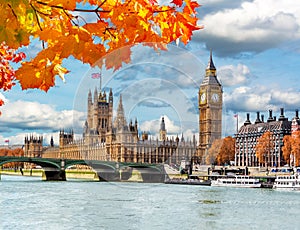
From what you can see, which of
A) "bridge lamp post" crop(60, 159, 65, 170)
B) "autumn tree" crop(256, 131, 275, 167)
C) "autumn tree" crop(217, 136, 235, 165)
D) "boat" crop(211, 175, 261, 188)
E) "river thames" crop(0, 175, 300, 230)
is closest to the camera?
"river thames" crop(0, 175, 300, 230)

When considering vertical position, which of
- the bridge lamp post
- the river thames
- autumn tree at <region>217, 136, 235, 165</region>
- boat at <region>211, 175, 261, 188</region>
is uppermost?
autumn tree at <region>217, 136, 235, 165</region>

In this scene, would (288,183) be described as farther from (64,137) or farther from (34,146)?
(34,146)

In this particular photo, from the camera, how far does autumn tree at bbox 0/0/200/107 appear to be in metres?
1.98

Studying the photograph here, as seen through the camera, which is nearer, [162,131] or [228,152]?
[162,131]

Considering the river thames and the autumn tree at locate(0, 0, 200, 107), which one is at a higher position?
the autumn tree at locate(0, 0, 200, 107)

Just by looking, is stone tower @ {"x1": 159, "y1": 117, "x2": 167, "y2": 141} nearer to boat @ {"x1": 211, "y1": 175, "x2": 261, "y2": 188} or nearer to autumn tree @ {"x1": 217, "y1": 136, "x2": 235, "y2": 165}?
boat @ {"x1": 211, "y1": 175, "x2": 261, "y2": 188}

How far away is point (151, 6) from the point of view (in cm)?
217

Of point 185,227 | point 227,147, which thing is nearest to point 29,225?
point 185,227

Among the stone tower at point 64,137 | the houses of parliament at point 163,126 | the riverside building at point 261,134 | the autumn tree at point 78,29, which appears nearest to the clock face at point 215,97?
the houses of parliament at point 163,126

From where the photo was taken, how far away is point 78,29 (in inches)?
82.0

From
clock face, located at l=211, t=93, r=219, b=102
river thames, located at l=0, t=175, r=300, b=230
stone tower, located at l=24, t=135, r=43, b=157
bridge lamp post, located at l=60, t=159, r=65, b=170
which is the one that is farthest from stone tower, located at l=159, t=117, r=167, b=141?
stone tower, located at l=24, t=135, r=43, b=157

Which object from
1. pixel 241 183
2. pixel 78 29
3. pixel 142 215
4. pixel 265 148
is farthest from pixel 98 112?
pixel 265 148

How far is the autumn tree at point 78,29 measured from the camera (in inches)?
77.8

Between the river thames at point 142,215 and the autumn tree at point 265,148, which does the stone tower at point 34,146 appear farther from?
the river thames at point 142,215
